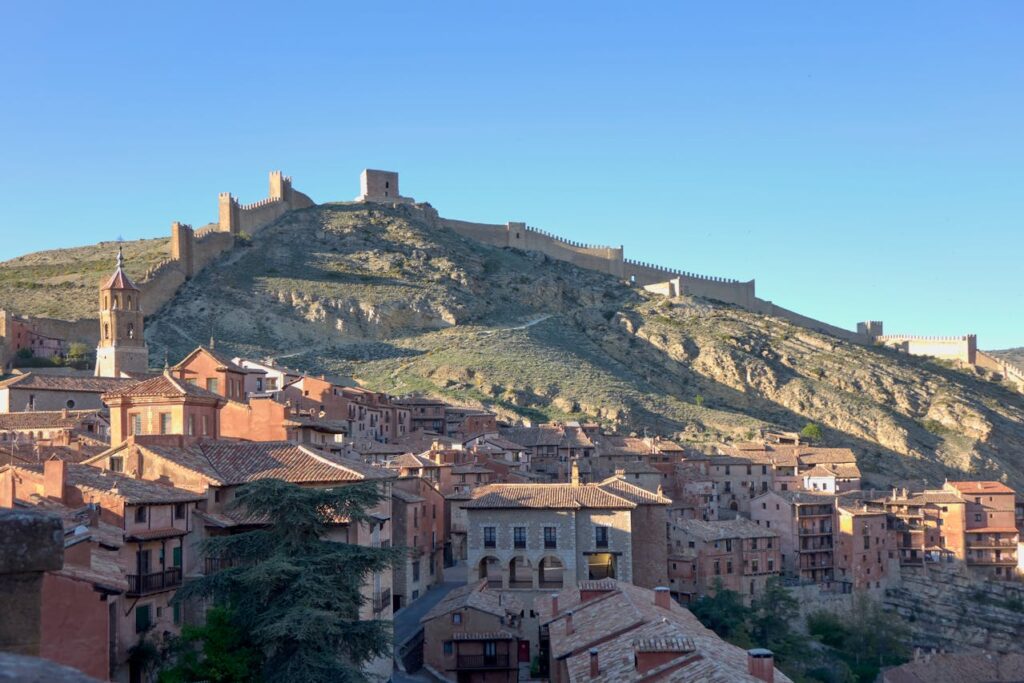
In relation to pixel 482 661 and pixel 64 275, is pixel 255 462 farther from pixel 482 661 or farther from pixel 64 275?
pixel 64 275

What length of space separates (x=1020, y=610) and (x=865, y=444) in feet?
121

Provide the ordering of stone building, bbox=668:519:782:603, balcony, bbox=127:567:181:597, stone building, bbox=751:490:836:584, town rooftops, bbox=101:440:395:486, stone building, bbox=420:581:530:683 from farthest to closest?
stone building, bbox=751:490:836:584, stone building, bbox=668:519:782:603, stone building, bbox=420:581:530:683, town rooftops, bbox=101:440:395:486, balcony, bbox=127:567:181:597

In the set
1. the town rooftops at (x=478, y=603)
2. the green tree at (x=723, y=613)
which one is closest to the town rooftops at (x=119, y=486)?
the town rooftops at (x=478, y=603)

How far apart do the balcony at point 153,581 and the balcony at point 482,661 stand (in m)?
11.3

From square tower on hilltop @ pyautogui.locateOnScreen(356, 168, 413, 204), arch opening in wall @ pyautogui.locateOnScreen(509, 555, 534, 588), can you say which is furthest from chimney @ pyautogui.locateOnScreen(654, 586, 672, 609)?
square tower on hilltop @ pyautogui.locateOnScreen(356, 168, 413, 204)

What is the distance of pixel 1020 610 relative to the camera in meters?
60.9

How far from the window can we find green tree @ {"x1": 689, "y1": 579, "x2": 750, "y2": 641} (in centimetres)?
2713

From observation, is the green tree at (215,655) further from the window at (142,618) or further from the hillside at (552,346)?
the hillside at (552,346)

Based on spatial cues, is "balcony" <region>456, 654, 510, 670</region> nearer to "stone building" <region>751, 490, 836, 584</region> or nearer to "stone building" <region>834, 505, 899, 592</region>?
"stone building" <region>751, 490, 836, 584</region>

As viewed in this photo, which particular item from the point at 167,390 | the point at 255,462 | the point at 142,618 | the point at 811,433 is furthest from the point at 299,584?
the point at 811,433

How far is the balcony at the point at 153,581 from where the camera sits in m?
22.3

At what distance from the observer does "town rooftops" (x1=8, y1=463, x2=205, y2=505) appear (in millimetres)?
23312

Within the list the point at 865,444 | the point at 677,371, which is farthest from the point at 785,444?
the point at 677,371

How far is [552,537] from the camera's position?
138 feet
